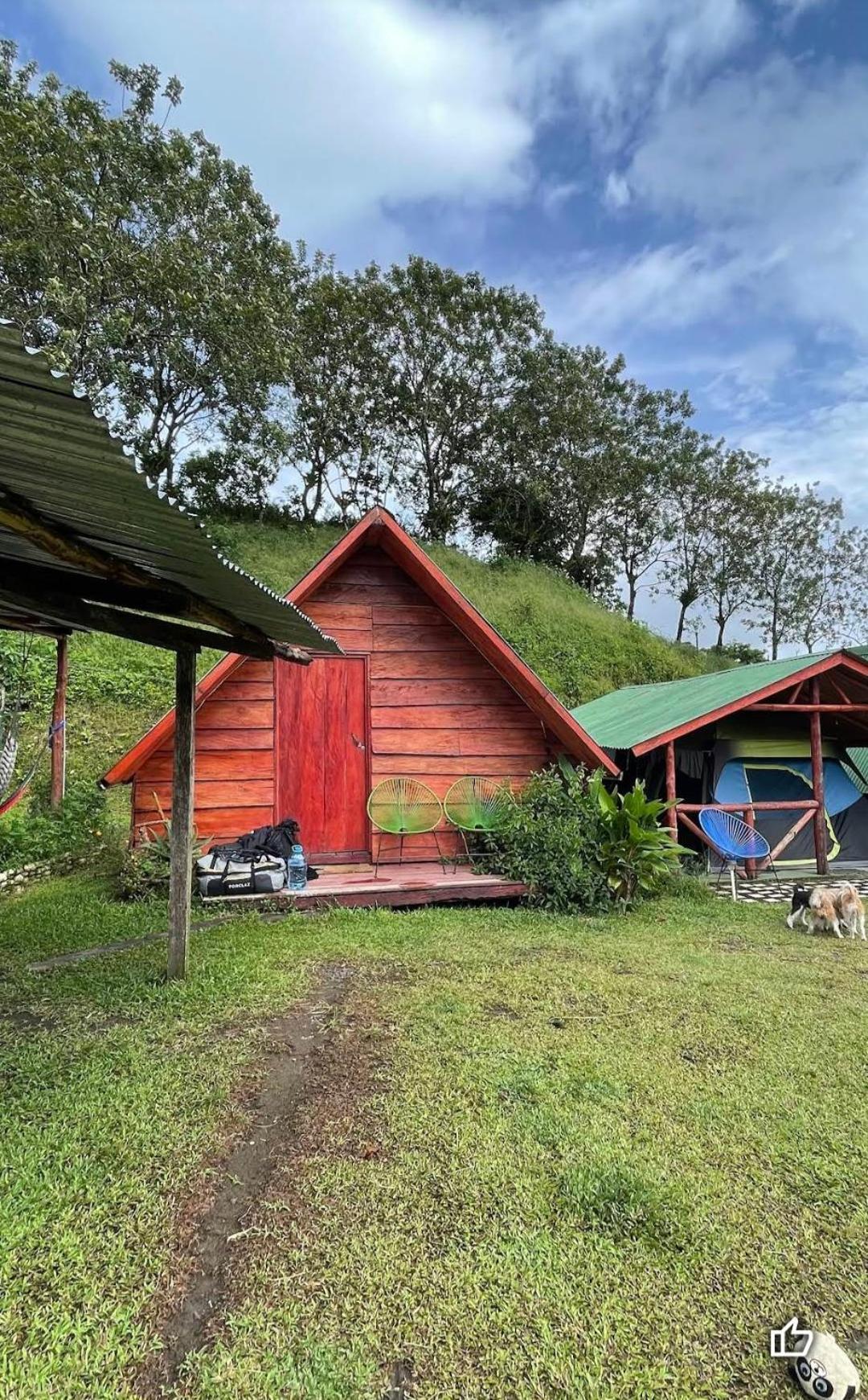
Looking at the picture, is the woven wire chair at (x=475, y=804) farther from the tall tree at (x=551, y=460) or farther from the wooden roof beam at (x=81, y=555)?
the tall tree at (x=551, y=460)

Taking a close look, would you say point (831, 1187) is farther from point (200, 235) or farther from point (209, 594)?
point (200, 235)

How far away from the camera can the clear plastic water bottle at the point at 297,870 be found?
6495 mm

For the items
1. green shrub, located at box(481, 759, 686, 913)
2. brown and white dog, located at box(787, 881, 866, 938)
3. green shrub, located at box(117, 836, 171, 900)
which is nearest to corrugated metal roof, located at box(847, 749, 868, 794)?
brown and white dog, located at box(787, 881, 866, 938)

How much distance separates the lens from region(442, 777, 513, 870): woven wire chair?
291 inches

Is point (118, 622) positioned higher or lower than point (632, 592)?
lower

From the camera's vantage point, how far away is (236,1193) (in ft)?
7.77

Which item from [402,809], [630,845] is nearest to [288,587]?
[402,809]

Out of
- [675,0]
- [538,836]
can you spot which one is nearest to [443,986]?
[538,836]

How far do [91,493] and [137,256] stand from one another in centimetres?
1713

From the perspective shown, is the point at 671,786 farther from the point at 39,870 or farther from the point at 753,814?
the point at 39,870

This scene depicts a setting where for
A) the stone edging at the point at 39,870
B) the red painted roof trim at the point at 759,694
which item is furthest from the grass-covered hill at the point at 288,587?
the red painted roof trim at the point at 759,694

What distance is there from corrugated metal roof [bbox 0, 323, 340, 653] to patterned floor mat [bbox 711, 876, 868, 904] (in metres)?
6.66

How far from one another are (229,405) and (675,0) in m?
17.8

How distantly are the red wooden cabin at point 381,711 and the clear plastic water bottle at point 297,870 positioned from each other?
0.79 m
